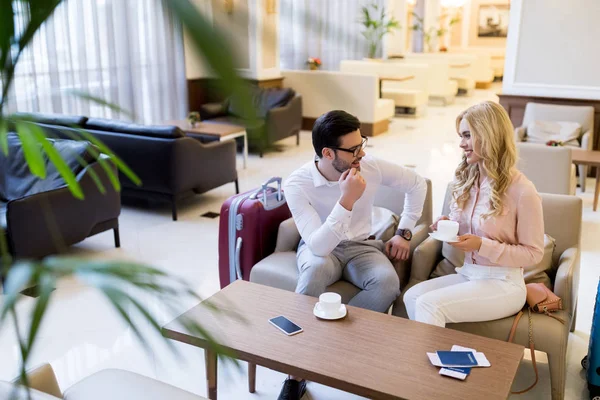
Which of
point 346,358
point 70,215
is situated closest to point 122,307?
point 346,358

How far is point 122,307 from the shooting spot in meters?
0.46

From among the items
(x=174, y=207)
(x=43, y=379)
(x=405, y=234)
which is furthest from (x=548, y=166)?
(x=43, y=379)

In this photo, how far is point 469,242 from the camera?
234cm

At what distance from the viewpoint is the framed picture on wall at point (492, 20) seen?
17984 millimetres

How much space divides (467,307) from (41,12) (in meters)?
2.17

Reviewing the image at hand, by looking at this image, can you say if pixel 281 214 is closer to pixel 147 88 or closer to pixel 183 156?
pixel 183 156

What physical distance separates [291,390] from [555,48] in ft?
17.6

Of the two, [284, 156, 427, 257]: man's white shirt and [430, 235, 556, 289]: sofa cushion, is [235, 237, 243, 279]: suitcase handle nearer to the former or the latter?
[284, 156, 427, 257]: man's white shirt

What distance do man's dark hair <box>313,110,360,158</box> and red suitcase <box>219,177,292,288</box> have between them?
54 centimetres

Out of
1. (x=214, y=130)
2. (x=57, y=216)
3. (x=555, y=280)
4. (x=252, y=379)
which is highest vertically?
(x=214, y=130)

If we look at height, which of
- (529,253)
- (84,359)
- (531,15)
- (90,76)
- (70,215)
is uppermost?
(531,15)

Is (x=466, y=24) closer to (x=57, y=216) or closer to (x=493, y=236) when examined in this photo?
(x=57, y=216)

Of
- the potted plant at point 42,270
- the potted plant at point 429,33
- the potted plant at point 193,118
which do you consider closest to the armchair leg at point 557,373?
the potted plant at point 42,270

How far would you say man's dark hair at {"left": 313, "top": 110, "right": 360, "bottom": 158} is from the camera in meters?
2.57
